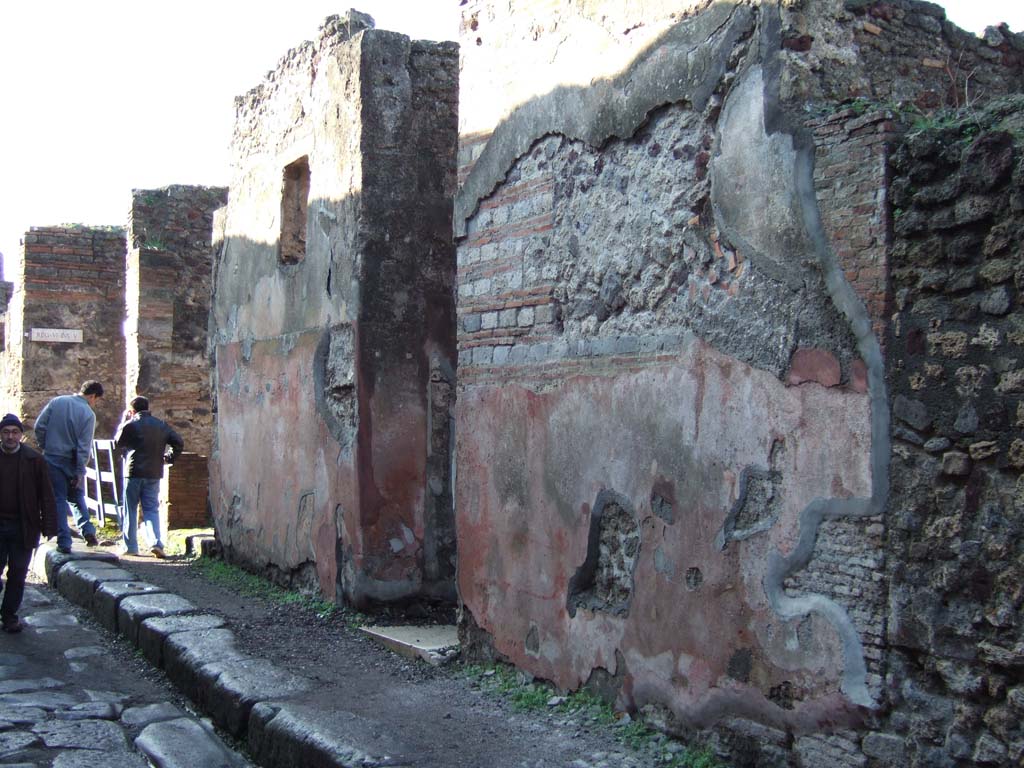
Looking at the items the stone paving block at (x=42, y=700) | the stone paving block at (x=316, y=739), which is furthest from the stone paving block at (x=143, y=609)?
the stone paving block at (x=316, y=739)

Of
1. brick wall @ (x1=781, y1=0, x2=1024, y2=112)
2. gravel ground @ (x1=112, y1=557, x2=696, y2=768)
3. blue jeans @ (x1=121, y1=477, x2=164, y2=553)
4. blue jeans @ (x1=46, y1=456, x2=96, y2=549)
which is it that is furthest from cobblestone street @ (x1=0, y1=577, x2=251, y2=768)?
brick wall @ (x1=781, y1=0, x2=1024, y2=112)

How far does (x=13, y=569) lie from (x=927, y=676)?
5.14 meters

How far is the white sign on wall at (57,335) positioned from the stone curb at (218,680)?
241 inches

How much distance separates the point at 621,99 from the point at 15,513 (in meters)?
4.27

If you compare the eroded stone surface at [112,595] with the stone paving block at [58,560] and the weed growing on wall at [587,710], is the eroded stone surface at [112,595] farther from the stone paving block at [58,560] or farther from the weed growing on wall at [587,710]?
the weed growing on wall at [587,710]

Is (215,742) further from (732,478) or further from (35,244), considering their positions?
(35,244)

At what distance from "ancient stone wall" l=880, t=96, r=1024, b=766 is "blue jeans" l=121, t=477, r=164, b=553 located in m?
6.66

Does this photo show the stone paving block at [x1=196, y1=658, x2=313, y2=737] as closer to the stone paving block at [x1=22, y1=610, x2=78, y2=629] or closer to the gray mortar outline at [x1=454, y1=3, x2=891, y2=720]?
the gray mortar outline at [x1=454, y1=3, x2=891, y2=720]

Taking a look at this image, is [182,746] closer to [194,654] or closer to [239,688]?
[239,688]

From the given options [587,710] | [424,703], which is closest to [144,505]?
[424,703]

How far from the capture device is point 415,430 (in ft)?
19.5

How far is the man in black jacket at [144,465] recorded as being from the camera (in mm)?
8258

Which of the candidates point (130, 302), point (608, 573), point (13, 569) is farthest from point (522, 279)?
point (130, 302)

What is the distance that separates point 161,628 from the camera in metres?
5.50
